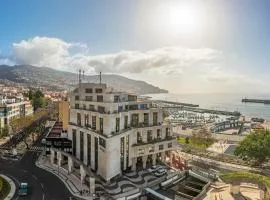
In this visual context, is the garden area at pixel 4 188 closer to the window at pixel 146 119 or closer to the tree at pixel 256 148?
the window at pixel 146 119

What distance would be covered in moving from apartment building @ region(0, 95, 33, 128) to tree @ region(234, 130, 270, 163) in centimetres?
6160

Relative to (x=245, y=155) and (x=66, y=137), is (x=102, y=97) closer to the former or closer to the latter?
(x=66, y=137)

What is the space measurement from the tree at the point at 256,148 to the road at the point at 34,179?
36.5 m

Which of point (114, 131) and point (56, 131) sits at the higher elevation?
point (114, 131)

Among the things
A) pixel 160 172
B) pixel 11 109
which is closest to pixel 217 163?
pixel 160 172

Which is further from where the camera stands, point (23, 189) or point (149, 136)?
point (149, 136)

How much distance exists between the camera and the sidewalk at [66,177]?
151ft

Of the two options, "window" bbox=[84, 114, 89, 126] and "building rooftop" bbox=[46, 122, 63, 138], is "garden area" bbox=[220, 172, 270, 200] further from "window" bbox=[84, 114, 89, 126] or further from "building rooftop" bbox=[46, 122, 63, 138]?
"building rooftop" bbox=[46, 122, 63, 138]

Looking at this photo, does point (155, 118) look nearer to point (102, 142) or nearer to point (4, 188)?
point (102, 142)

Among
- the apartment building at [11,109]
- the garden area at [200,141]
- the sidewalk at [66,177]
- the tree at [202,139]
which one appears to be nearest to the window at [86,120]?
the sidewalk at [66,177]

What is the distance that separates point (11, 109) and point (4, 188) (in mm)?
51270

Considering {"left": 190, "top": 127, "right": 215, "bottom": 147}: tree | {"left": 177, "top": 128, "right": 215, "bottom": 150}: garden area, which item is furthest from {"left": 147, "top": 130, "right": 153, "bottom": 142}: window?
{"left": 190, "top": 127, "right": 215, "bottom": 147}: tree

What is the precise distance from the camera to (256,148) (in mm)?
62500

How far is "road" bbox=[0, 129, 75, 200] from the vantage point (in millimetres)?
44562
